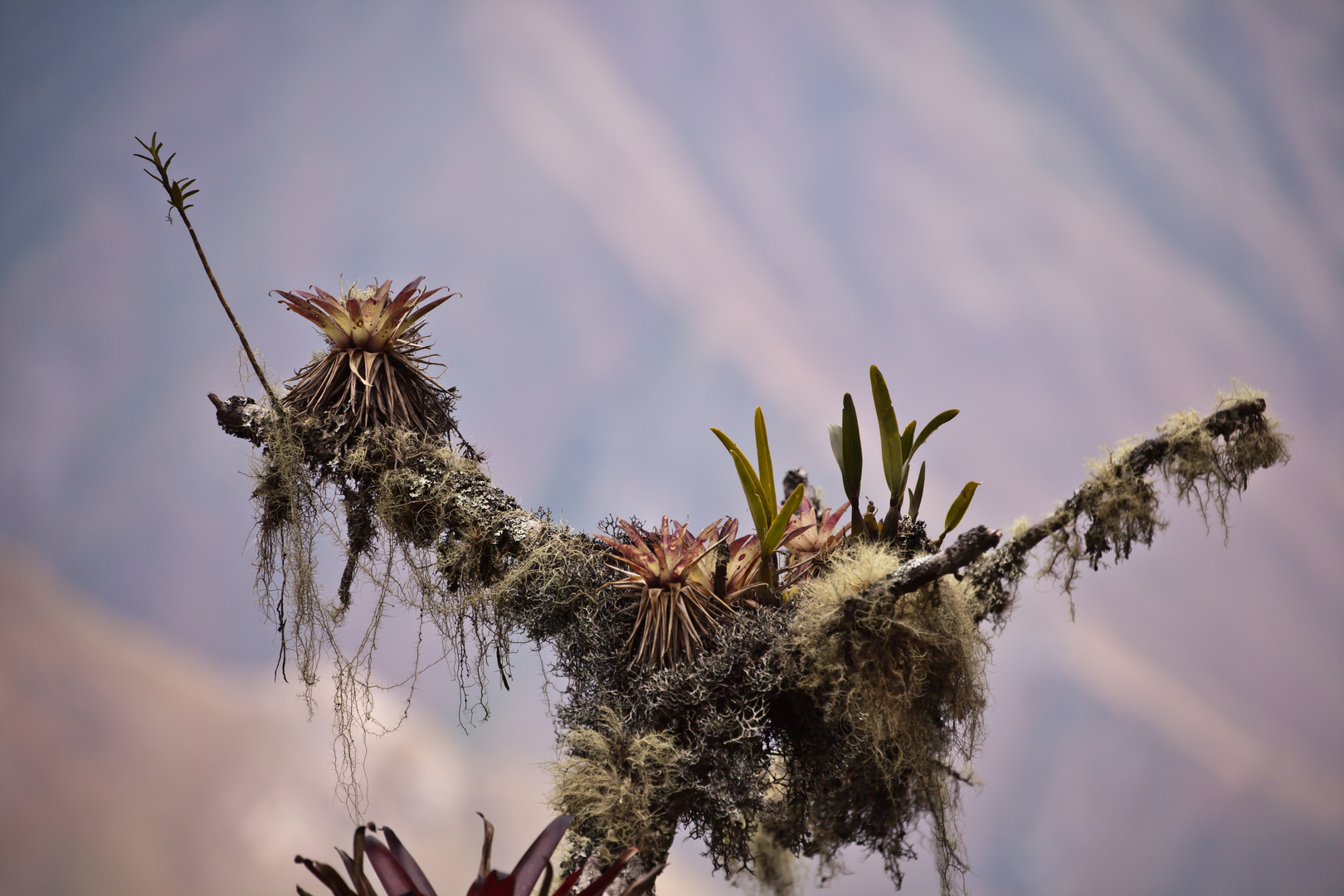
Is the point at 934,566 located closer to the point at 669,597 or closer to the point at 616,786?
the point at 669,597

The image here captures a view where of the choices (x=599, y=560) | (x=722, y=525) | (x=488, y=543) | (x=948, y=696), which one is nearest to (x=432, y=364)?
(x=488, y=543)

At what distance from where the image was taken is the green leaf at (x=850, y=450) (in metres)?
1.97

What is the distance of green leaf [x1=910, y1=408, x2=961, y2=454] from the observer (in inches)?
77.4

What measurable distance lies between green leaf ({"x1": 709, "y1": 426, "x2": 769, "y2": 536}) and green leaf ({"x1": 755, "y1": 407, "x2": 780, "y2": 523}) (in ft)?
0.05

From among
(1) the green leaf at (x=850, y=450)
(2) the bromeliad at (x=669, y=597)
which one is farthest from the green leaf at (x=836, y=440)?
(2) the bromeliad at (x=669, y=597)

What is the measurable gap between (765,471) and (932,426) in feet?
1.29

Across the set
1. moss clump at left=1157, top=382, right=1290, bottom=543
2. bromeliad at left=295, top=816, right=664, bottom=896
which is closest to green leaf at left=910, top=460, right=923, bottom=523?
moss clump at left=1157, top=382, right=1290, bottom=543

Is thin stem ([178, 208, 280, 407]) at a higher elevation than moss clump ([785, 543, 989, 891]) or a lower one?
higher

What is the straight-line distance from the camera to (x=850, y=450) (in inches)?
78.8

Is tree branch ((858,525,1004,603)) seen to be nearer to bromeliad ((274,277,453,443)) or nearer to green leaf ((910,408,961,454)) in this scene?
green leaf ((910,408,961,454))

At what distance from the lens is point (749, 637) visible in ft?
6.27

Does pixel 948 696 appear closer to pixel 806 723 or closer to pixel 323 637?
pixel 806 723

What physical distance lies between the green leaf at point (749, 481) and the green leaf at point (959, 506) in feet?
1.37

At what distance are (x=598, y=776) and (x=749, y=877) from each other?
1140mm
